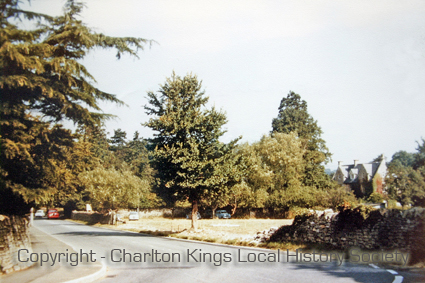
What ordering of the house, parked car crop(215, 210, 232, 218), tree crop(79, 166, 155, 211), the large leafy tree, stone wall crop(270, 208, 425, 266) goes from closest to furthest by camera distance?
the large leafy tree → stone wall crop(270, 208, 425, 266) → tree crop(79, 166, 155, 211) → parked car crop(215, 210, 232, 218) → the house

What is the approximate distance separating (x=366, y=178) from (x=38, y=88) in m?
75.3

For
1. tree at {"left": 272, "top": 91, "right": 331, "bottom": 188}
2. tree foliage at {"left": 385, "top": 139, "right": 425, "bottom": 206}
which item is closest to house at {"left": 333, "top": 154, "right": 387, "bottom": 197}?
tree at {"left": 272, "top": 91, "right": 331, "bottom": 188}

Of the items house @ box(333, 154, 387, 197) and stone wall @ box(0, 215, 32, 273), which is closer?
stone wall @ box(0, 215, 32, 273)

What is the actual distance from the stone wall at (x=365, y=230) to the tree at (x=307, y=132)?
46.6 meters

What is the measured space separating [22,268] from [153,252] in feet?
20.0

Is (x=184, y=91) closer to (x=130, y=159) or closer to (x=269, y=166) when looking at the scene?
(x=269, y=166)

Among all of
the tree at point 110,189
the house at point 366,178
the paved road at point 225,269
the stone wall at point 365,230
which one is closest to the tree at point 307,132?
the house at point 366,178

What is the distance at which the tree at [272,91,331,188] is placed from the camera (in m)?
64.8

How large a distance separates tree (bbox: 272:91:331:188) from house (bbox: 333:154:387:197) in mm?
11231

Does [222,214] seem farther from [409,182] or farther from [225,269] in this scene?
[225,269]

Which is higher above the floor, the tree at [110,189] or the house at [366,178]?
the house at [366,178]

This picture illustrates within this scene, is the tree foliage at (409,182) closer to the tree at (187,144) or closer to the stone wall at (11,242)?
the tree at (187,144)

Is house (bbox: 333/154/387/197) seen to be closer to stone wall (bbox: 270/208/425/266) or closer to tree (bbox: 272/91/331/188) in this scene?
tree (bbox: 272/91/331/188)

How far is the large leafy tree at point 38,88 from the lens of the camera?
874 cm
